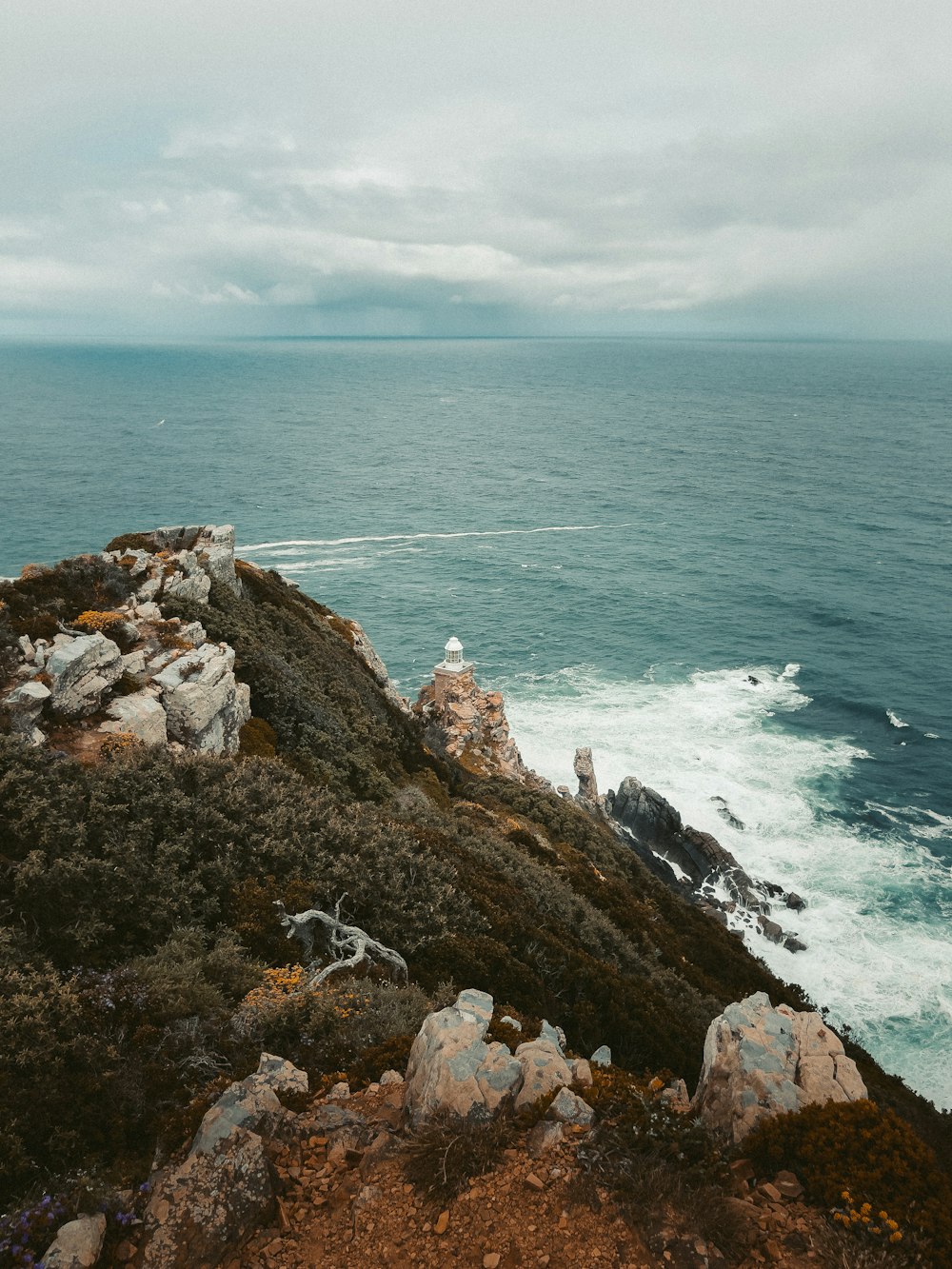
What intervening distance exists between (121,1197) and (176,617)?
19084 millimetres

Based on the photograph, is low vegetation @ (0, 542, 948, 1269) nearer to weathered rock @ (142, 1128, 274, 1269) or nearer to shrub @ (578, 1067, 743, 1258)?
shrub @ (578, 1067, 743, 1258)

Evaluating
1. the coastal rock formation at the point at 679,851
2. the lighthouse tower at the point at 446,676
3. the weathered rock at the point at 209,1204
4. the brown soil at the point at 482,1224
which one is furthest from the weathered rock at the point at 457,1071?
the lighthouse tower at the point at 446,676

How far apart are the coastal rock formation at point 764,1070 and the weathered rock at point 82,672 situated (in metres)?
16.0

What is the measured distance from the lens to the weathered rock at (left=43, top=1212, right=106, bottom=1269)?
23.6 feet

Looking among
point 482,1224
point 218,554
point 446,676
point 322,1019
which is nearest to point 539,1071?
point 482,1224

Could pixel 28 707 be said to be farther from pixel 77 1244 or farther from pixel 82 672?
pixel 77 1244

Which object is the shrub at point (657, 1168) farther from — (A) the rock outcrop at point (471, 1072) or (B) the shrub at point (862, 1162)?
(B) the shrub at point (862, 1162)

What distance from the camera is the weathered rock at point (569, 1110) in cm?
896

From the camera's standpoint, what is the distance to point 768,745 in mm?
55125

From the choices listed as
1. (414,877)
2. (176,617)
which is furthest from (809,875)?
(176,617)

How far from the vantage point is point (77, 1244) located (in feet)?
24.0

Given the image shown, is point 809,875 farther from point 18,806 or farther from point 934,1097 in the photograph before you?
point 18,806

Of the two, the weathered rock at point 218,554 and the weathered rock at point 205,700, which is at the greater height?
the weathered rock at point 218,554

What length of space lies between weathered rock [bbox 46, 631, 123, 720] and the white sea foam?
3374 cm
